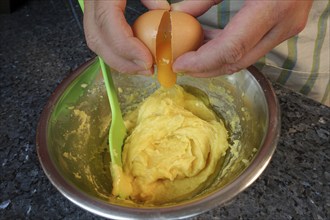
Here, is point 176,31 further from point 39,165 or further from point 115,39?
point 39,165

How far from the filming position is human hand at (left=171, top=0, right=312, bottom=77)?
60 cm

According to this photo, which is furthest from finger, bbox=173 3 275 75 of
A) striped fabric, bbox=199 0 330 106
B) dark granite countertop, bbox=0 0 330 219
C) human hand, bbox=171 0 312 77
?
striped fabric, bbox=199 0 330 106

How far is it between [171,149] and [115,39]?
0.84 feet

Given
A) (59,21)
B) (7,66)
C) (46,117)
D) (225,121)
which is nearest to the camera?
(46,117)

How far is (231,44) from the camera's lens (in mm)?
599

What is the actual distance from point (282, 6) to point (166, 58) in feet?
0.69

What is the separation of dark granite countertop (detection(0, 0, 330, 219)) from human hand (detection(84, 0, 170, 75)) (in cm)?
28

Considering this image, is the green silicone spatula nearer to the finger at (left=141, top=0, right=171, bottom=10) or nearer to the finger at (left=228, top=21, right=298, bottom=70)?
the finger at (left=141, top=0, right=171, bottom=10)

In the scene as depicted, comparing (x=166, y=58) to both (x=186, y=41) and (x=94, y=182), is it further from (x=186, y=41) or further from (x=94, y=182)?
(x=94, y=182)

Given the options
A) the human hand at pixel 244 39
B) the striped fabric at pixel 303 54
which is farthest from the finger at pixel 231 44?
the striped fabric at pixel 303 54

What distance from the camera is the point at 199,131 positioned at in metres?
0.78

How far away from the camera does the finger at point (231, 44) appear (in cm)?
60

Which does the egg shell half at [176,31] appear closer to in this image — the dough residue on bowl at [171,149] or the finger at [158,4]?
the finger at [158,4]

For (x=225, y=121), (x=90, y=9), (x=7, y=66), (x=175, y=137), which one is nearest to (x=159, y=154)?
(x=175, y=137)
